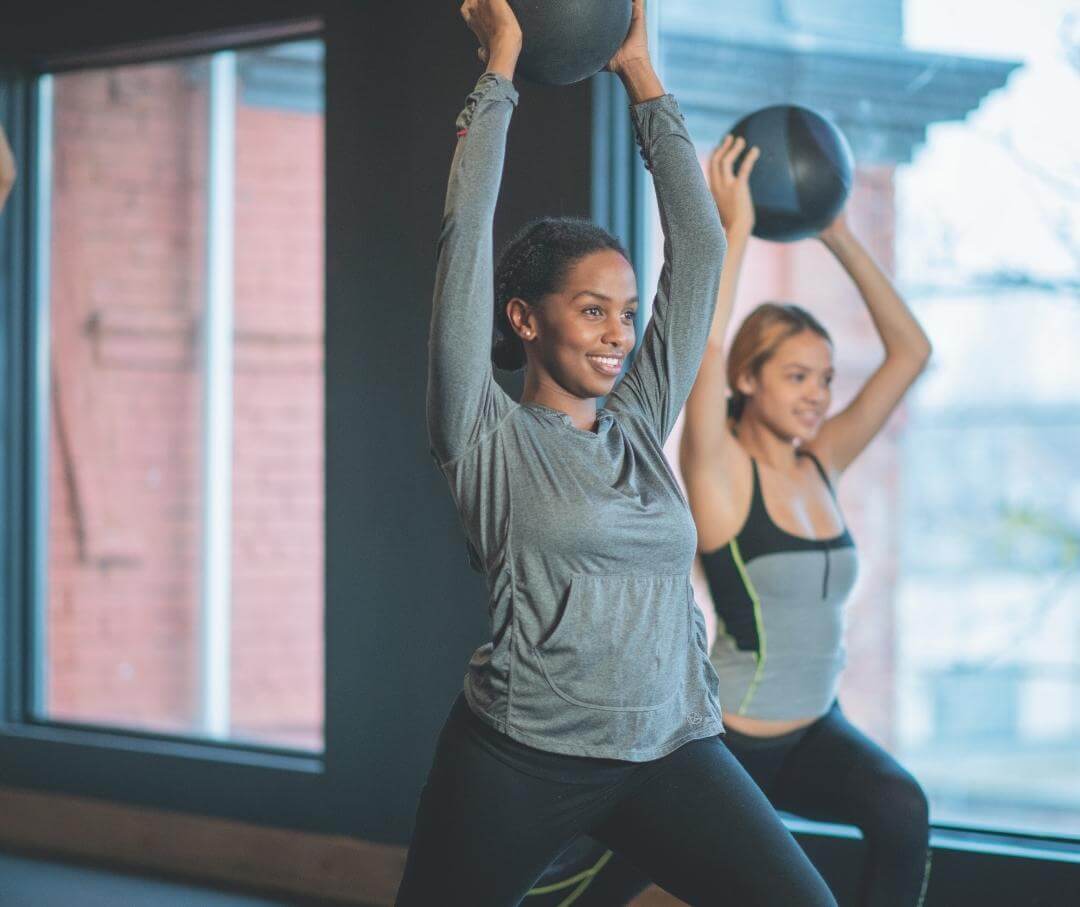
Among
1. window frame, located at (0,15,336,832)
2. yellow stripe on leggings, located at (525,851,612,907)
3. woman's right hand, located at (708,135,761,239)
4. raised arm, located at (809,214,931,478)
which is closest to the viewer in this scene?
yellow stripe on leggings, located at (525,851,612,907)

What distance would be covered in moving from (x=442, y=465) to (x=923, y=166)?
1.96m

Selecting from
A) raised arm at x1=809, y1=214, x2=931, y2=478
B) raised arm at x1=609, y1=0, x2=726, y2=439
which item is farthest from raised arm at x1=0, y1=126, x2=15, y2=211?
raised arm at x1=809, y1=214, x2=931, y2=478

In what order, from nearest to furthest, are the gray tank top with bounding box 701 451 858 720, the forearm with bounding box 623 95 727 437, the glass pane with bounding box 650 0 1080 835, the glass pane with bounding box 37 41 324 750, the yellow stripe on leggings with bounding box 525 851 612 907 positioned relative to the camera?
the forearm with bounding box 623 95 727 437 → the yellow stripe on leggings with bounding box 525 851 612 907 → the gray tank top with bounding box 701 451 858 720 → the glass pane with bounding box 650 0 1080 835 → the glass pane with bounding box 37 41 324 750

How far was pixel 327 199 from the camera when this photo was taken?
3564mm

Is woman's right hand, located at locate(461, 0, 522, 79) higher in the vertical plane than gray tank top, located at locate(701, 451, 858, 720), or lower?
higher

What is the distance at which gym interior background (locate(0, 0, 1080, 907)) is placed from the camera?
10.4 feet

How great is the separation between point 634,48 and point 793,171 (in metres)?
0.69

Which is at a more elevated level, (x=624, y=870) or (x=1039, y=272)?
(x=1039, y=272)

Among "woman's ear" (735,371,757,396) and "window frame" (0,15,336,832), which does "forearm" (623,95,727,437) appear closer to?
"woman's ear" (735,371,757,396)

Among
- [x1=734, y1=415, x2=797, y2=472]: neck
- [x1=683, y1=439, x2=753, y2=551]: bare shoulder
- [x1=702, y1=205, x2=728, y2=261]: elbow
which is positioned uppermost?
[x1=702, y1=205, x2=728, y2=261]: elbow

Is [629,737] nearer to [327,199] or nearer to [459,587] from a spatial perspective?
[459,587]

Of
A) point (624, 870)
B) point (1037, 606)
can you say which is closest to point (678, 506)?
point (624, 870)

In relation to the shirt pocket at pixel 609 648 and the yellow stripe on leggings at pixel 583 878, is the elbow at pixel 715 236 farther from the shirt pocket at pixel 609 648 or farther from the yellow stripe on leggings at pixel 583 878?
the yellow stripe on leggings at pixel 583 878

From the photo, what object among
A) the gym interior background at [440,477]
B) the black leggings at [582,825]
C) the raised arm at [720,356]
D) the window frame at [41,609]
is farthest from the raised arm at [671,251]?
the window frame at [41,609]
